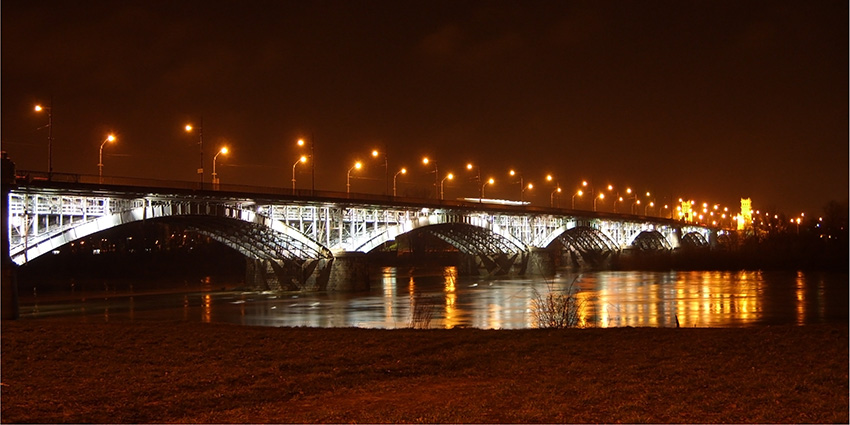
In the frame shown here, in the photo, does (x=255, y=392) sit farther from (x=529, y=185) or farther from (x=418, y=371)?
(x=529, y=185)

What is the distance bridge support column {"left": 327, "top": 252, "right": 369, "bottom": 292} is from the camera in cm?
6769

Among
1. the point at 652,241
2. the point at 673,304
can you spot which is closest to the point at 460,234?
the point at 673,304

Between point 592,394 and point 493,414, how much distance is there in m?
1.97

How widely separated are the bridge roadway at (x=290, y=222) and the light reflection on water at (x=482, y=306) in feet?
14.3

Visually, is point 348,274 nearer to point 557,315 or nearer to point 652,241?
point 557,315

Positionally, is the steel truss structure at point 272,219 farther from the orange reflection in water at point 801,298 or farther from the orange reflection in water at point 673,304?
the orange reflection in water at point 801,298

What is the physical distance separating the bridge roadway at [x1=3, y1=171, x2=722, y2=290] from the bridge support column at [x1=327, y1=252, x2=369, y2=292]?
81 millimetres

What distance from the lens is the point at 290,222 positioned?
224 ft

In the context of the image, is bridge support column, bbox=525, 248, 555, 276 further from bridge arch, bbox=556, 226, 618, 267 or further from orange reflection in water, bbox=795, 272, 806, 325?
orange reflection in water, bbox=795, 272, 806, 325

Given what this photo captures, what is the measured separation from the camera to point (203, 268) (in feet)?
382

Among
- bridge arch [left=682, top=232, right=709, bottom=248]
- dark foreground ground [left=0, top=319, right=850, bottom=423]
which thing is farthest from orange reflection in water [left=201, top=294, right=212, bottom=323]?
bridge arch [left=682, top=232, right=709, bottom=248]

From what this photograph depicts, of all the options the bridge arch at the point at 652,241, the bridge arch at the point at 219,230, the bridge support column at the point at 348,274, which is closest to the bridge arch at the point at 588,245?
the bridge arch at the point at 652,241

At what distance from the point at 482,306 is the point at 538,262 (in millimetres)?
56307

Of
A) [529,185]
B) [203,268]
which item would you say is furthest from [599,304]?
[203,268]
